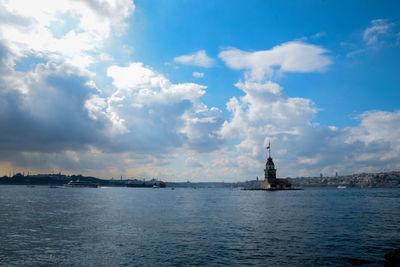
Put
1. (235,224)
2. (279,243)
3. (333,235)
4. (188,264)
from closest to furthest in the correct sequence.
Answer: (188,264) < (279,243) < (333,235) < (235,224)

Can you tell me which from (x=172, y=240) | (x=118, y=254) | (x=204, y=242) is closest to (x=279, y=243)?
(x=204, y=242)

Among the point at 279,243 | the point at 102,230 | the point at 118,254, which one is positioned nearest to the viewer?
the point at 118,254

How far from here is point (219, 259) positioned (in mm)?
23953

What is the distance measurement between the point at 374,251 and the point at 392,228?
16.1m

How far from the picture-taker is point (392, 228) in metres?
38.7

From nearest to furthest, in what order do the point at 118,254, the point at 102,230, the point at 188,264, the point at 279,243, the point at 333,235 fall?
the point at 188,264 → the point at 118,254 → the point at 279,243 → the point at 333,235 → the point at 102,230

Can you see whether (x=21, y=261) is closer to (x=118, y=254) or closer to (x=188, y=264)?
(x=118, y=254)

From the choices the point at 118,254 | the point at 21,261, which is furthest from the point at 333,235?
the point at 21,261

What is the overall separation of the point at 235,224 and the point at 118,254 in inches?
853

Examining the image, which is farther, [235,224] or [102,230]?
[235,224]

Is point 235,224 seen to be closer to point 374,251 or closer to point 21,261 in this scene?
point 374,251

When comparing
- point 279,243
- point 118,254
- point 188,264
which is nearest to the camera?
point 188,264

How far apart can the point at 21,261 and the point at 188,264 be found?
1412 cm

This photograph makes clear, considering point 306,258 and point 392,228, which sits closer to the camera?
point 306,258
